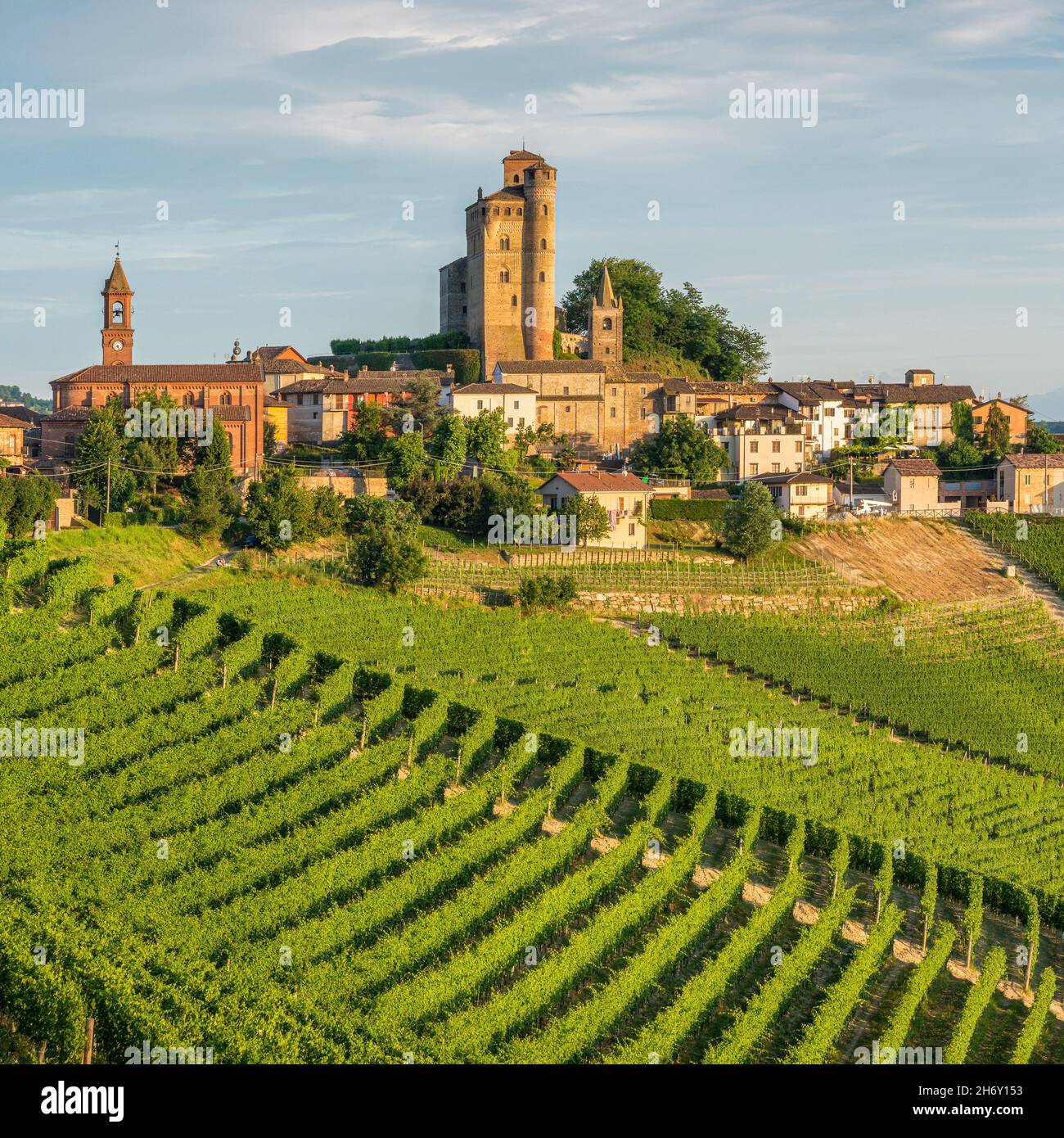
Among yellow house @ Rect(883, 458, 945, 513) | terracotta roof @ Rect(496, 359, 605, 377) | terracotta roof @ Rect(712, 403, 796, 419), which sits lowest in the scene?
yellow house @ Rect(883, 458, 945, 513)

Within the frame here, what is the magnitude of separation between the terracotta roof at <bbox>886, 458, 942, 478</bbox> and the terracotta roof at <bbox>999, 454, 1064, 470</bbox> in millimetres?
3885

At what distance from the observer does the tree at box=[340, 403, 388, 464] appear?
193 feet

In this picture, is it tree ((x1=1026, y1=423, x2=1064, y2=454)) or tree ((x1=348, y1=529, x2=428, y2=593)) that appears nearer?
tree ((x1=348, y1=529, x2=428, y2=593))

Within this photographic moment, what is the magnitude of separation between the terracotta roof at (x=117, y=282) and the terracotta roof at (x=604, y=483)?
63.4 feet

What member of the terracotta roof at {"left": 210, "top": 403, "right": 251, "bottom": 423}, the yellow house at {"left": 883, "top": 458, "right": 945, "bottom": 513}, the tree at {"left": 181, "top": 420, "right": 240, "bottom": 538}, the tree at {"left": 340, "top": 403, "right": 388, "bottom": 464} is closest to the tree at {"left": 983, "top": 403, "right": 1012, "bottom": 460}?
the yellow house at {"left": 883, "top": 458, "right": 945, "bottom": 513}

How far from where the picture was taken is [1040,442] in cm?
7194

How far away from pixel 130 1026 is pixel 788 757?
19.2 meters

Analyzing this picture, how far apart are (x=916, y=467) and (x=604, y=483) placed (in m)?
15.3

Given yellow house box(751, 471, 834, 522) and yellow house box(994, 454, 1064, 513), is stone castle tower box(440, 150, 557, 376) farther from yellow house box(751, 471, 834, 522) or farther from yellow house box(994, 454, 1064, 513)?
yellow house box(994, 454, 1064, 513)

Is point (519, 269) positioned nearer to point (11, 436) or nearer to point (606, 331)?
point (606, 331)

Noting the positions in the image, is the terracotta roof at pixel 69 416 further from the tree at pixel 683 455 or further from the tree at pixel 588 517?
the tree at pixel 683 455

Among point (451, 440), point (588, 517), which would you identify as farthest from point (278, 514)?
point (451, 440)

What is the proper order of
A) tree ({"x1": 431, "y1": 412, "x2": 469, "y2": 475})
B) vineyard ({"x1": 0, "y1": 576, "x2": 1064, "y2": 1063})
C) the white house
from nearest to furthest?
vineyard ({"x1": 0, "y1": 576, "x2": 1064, "y2": 1063}) < tree ({"x1": 431, "y1": 412, "x2": 469, "y2": 475}) < the white house

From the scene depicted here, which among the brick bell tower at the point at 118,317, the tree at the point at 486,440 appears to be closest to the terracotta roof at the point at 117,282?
the brick bell tower at the point at 118,317
